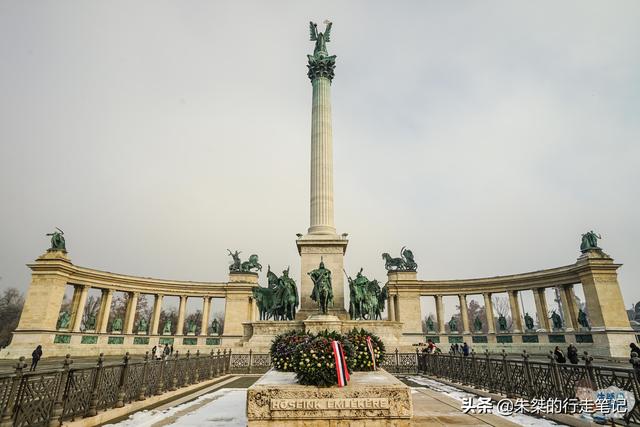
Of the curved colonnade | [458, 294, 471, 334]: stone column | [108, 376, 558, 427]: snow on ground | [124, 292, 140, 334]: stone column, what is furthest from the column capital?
[124, 292, 140, 334]: stone column

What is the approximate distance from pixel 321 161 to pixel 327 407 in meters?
26.3

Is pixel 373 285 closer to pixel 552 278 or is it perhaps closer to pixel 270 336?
pixel 270 336

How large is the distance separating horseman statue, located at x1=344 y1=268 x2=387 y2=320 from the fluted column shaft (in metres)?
4.66

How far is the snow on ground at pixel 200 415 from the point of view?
792cm

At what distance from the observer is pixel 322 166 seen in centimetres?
3053

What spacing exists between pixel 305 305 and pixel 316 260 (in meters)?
3.56

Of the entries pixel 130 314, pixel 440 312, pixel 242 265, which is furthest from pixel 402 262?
pixel 130 314

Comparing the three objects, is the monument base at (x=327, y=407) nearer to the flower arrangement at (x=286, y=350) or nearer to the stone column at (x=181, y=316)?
the flower arrangement at (x=286, y=350)

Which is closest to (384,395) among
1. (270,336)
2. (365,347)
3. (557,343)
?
(365,347)

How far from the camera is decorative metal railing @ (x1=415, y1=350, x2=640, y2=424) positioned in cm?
725

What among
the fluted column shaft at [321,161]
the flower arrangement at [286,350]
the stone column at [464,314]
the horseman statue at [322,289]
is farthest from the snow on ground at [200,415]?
the stone column at [464,314]

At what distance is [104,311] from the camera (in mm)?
45750

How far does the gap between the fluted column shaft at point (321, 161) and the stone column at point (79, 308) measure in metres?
35.0

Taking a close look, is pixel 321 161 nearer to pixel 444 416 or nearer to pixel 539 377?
pixel 539 377
